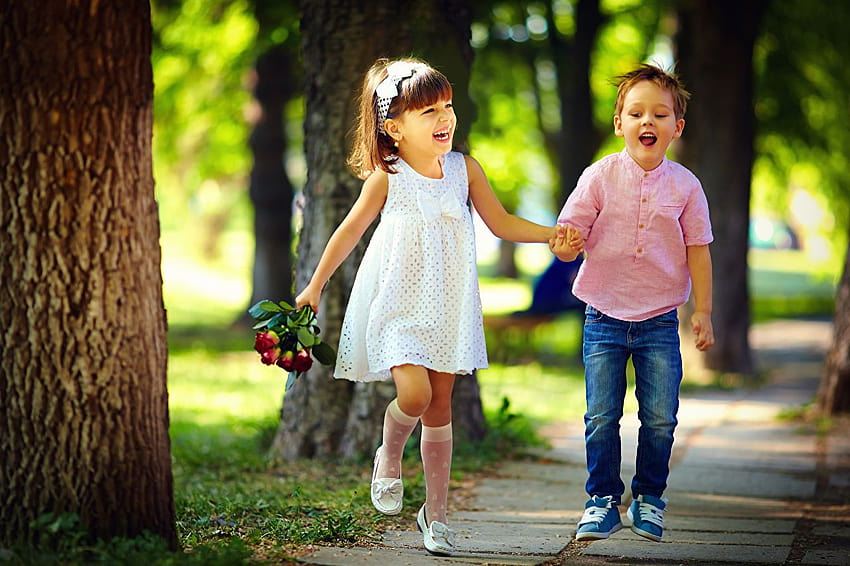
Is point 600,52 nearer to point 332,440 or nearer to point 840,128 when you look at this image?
point 840,128

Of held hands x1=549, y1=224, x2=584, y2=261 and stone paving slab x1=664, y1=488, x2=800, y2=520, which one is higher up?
held hands x1=549, y1=224, x2=584, y2=261

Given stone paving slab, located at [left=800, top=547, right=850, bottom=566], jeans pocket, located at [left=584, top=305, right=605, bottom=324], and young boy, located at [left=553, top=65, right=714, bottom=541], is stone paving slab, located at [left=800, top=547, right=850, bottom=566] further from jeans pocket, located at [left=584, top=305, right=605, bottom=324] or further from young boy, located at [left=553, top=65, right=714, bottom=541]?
jeans pocket, located at [left=584, top=305, right=605, bottom=324]

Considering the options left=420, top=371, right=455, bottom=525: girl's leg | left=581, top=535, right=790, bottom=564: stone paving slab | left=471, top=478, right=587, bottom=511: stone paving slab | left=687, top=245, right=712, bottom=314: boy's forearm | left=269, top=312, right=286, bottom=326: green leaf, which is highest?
left=687, top=245, right=712, bottom=314: boy's forearm

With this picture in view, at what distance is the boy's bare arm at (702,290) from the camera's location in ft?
14.3

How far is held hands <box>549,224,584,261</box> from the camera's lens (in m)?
4.32

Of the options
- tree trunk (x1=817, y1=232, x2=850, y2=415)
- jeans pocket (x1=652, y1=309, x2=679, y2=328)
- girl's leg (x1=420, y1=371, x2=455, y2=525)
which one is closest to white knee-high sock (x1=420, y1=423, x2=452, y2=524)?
girl's leg (x1=420, y1=371, x2=455, y2=525)

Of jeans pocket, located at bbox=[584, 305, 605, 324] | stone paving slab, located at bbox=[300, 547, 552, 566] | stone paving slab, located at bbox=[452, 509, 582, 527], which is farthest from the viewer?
stone paving slab, located at bbox=[452, 509, 582, 527]

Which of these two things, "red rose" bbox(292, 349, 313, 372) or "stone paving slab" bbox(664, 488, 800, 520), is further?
"stone paving slab" bbox(664, 488, 800, 520)

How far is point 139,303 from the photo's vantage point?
3.74m

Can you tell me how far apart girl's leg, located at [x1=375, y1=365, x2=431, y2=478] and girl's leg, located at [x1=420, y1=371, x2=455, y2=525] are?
0.26 feet

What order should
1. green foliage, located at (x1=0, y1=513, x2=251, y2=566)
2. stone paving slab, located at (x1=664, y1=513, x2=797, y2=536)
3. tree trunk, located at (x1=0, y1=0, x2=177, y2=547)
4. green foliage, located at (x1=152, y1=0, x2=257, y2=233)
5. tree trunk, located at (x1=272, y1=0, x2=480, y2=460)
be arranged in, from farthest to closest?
green foliage, located at (x1=152, y1=0, x2=257, y2=233)
tree trunk, located at (x1=272, y1=0, x2=480, y2=460)
stone paving slab, located at (x1=664, y1=513, x2=797, y2=536)
tree trunk, located at (x1=0, y1=0, x2=177, y2=547)
green foliage, located at (x1=0, y1=513, x2=251, y2=566)

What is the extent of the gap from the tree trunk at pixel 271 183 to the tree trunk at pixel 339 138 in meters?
10.2

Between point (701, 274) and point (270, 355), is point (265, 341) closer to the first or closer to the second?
point (270, 355)

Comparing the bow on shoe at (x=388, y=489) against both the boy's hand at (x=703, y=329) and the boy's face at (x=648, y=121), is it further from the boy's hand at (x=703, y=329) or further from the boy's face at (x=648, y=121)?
the boy's face at (x=648, y=121)
